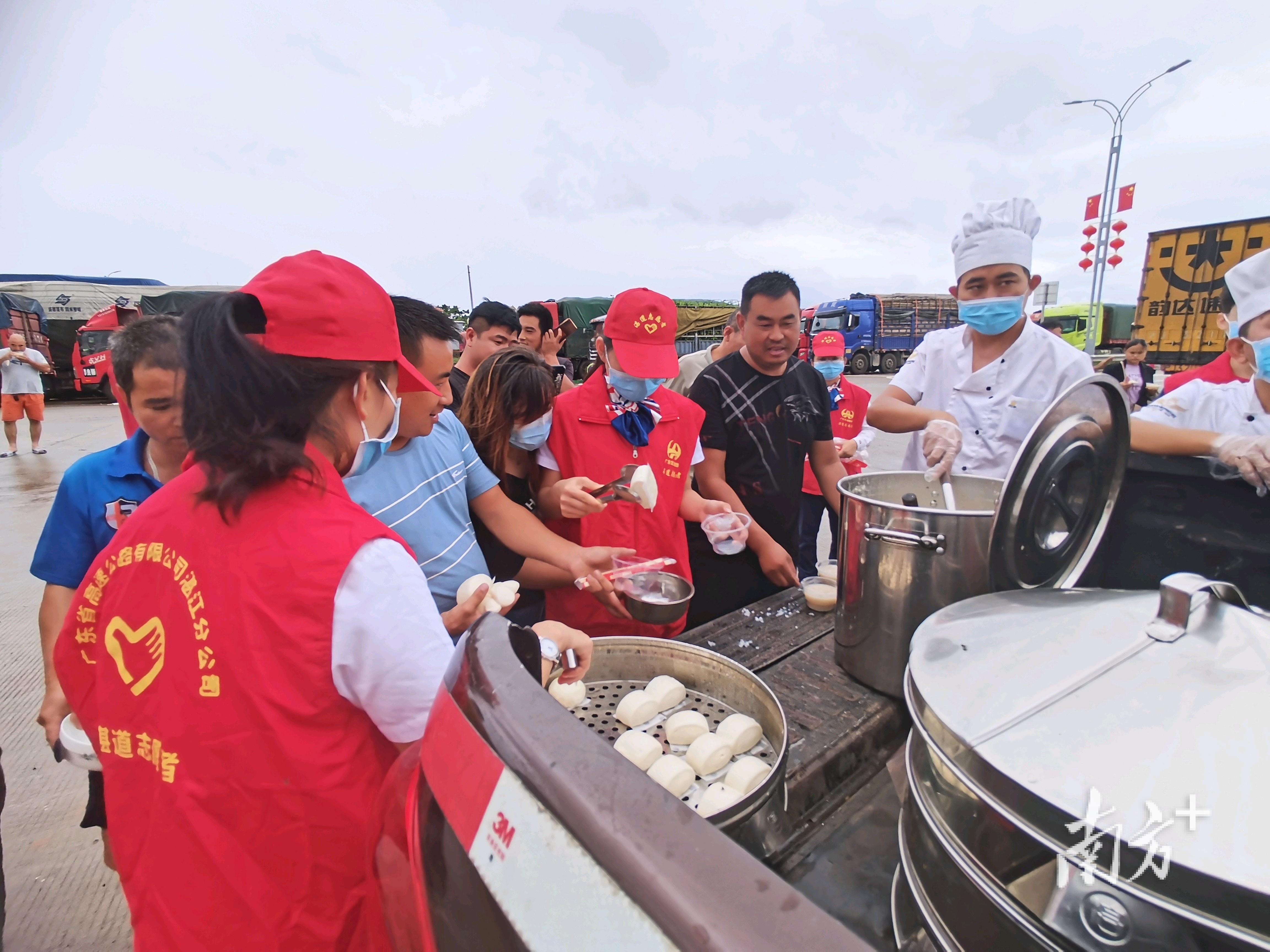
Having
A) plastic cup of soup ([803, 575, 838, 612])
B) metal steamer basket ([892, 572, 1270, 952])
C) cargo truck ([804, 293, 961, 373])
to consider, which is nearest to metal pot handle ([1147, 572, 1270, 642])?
metal steamer basket ([892, 572, 1270, 952])

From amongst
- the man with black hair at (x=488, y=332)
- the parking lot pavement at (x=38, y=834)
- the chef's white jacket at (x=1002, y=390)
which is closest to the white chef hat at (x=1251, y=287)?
the chef's white jacket at (x=1002, y=390)

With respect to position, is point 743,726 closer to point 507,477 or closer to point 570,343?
point 507,477

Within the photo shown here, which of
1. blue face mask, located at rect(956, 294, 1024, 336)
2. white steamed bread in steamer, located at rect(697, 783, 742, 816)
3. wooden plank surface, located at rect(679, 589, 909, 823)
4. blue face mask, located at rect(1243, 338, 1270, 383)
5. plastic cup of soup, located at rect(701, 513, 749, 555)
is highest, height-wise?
blue face mask, located at rect(956, 294, 1024, 336)

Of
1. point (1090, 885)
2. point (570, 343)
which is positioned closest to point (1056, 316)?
point (570, 343)

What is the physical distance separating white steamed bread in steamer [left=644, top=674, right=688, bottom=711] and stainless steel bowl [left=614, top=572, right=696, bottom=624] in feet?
0.90

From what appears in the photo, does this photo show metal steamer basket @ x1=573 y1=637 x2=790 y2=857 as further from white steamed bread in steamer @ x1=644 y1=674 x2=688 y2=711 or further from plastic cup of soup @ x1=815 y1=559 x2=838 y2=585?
plastic cup of soup @ x1=815 y1=559 x2=838 y2=585

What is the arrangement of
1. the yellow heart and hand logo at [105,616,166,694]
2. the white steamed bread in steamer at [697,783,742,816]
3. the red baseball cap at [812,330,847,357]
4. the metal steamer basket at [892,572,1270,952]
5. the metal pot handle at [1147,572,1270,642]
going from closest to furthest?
1. the metal steamer basket at [892,572,1270,952]
2. the metal pot handle at [1147,572,1270,642]
3. the yellow heart and hand logo at [105,616,166,694]
4. the white steamed bread in steamer at [697,783,742,816]
5. the red baseball cap at [812,330,847,357]

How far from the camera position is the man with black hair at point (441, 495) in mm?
1758

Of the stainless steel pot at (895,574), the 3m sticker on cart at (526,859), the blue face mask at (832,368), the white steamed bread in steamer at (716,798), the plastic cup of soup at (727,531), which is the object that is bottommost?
the white steamed bread in steamer at (716,798)

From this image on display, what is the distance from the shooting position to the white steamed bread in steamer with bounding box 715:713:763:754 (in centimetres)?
130

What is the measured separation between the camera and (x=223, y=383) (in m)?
0.86

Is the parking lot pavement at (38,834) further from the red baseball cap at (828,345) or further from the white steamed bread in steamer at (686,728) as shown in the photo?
the red baseball cap at (828,345)

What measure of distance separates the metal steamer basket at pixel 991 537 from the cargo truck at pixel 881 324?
79.0 feet

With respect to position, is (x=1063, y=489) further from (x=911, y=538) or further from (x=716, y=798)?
(x=716, y=798)
